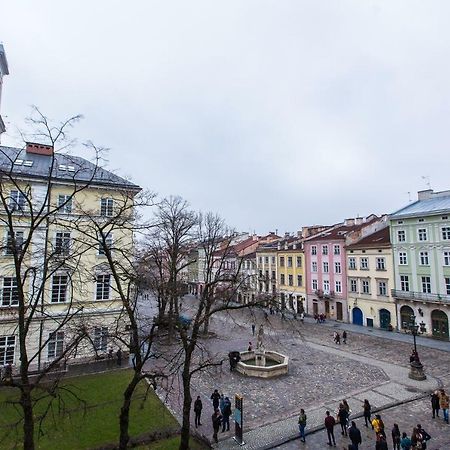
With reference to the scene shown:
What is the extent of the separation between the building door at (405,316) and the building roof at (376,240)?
6843 mm

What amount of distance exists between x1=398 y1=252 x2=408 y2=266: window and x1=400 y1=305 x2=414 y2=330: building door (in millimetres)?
4452

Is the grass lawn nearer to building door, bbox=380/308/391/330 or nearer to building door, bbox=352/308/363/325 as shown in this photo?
building door, bbox=380/308/391/330

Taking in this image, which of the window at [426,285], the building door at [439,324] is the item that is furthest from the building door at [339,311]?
the building door at [439,324]

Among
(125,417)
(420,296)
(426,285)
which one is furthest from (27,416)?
(426,285)

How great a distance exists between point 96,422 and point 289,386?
34.9ft

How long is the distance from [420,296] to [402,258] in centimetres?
441

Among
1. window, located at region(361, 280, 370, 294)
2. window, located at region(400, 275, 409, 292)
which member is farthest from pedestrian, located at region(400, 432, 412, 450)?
window, located at region(361, 280, 370, 294)

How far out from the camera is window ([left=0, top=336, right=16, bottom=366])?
2297cm

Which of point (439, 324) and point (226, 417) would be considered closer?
point (226, 417)

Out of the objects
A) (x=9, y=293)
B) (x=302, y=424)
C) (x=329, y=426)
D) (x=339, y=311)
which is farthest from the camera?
(x=339, y=311)

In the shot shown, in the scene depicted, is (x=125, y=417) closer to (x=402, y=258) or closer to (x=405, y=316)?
(x=405, y=316)

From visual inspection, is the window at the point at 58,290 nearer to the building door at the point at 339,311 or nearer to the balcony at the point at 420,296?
the balcony at the point at 420,296

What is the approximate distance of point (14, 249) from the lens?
9625mm

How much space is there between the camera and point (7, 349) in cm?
2336
